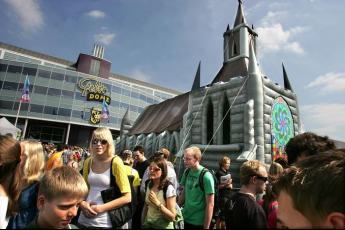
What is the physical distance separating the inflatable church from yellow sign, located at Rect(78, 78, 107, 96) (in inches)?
1080

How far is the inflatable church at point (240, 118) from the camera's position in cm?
1009

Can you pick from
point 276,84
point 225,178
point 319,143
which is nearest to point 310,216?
point 319,143

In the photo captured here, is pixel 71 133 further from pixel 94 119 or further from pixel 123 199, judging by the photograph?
pixel 123 199

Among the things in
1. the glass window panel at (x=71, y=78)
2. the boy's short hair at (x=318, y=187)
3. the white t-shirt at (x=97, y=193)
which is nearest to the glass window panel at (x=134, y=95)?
the glass window panel at (x=71, y=78)

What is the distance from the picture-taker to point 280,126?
36.9 ft

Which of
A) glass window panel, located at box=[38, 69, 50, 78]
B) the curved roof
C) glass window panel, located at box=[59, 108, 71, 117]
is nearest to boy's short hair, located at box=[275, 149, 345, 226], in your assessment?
the curved roof

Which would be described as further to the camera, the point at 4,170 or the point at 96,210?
the point at 96,210

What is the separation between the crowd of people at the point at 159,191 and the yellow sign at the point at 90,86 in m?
37.4

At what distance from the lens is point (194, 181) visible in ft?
11.1

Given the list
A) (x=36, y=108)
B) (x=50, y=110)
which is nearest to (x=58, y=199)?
(x=50, y=110)

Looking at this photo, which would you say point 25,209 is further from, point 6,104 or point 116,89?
point 116,89

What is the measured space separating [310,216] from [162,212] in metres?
2.30

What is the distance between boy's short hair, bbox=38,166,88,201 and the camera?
60.4 inches

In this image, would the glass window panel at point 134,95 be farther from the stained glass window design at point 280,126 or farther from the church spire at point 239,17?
the stained glass window design at point 280,126
